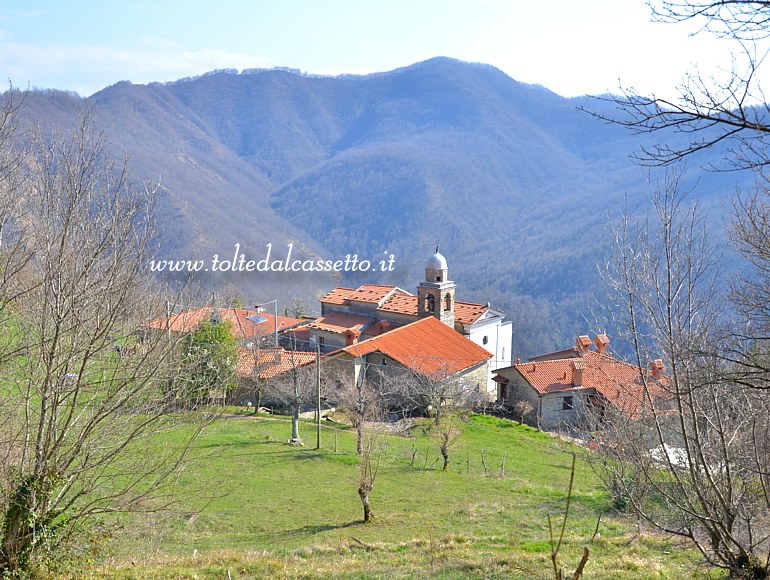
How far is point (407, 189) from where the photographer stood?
113500 mm

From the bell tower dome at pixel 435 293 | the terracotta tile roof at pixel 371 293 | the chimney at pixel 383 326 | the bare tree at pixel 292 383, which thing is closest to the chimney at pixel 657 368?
the bare tree at pixel 292 383

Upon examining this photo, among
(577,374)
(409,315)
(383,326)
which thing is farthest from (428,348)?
(577,374)

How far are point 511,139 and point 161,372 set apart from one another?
537 ft

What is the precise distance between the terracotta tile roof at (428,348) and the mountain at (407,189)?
600 centimetres

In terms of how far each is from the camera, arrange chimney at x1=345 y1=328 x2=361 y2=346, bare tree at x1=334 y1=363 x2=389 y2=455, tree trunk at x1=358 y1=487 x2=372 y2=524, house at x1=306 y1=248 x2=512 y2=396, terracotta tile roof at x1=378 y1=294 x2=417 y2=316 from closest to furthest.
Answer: tree trunk at x1=358 y1=487 x2=372 y2=524 → bare tree at x1=334 y1=363 x2=389 y2=455 → chimney at x1=345 y1=328 x2=361 y2=346 → house at x1=306 y1=248 x2=512 y2=396 → terracotta tile roof at x1=378 y1=294 x2=417 y2=316

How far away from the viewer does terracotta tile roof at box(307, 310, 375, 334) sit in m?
35.8

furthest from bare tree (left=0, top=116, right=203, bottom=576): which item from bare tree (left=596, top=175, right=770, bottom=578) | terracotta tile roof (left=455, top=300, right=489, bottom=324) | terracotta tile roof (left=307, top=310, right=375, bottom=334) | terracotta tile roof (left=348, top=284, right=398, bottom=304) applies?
terracotta tile roof (left=348, top=284, right=398, bottom=304)

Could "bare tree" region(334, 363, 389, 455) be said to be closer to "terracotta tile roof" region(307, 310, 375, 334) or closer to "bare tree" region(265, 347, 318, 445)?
"bare tree" region(265, 347, 318, 445)

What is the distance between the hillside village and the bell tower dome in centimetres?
6

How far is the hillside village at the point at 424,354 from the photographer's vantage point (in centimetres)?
2798

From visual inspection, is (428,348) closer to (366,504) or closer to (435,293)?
(435,293)

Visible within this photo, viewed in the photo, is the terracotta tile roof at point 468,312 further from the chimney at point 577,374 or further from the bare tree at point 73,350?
the bare tree at point 73,350

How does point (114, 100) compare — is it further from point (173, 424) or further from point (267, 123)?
point (173, 424)

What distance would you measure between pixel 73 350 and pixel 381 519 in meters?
9.76
